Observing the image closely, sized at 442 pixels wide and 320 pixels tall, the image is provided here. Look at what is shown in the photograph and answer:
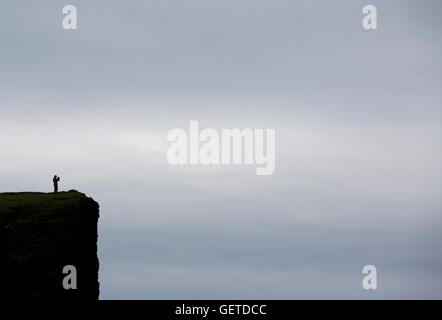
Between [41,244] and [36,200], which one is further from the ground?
[36,200]

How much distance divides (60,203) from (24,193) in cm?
466

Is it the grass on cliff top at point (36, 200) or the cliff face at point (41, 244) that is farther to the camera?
the grass on cliff top at point (36, 200)

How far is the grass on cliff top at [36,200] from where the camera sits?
231ft

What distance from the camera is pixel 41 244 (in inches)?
2697

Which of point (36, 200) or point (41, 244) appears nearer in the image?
point (41, 244)

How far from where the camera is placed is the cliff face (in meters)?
67.4

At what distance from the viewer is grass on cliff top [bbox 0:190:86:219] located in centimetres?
7038

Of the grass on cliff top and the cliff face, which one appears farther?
the grass on cliff top

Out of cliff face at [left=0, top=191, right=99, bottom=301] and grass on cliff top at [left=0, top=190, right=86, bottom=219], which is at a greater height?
grass on cliff top at [left=0, top=190, right=86, bottom=219]

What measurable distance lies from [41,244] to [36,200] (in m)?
4.50

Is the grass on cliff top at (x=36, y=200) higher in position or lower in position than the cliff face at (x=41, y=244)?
higher
